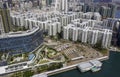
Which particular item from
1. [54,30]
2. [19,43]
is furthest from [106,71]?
[54,30]

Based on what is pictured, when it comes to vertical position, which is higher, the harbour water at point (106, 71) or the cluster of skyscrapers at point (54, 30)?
the cluster of skyscrapers at point (54, 30)

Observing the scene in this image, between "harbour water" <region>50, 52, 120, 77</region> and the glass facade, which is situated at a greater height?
the glass facade

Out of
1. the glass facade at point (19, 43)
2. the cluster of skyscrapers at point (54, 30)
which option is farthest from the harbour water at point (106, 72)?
the glass facade at point (19, 43)

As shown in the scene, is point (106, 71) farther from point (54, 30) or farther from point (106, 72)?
point (54, 30)

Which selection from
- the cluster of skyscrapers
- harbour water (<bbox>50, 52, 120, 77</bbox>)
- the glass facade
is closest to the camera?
harbour water (<bbox>50, 52, 120, 77</bbox>)

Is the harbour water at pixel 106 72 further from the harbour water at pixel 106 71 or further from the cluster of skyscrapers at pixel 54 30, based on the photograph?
the cluster of skyscrapers at pixel 54 30

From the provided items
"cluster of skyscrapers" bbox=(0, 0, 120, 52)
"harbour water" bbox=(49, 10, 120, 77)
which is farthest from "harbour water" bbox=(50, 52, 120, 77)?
A: "cluster of skyscrapers" bbox=(0, 0, 120, 52)

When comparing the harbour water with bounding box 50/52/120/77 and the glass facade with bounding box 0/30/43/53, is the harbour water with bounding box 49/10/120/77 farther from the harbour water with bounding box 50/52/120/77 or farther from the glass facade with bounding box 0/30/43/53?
the glass facade with bounding box 0/30/43/53

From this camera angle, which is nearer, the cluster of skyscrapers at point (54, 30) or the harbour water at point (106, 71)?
the harbour water at point (106, 71)

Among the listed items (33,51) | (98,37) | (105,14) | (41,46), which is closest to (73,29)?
(98,37)

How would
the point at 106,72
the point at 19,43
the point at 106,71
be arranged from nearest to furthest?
1. the point at 106,72
2. the point at 106,71
3. the point at 19,43

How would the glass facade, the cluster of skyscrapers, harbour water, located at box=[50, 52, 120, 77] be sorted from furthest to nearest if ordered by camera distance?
the cluster of skyscrapers → the glass facade → harbour water, located at box=[50, 52, 120, 77]
